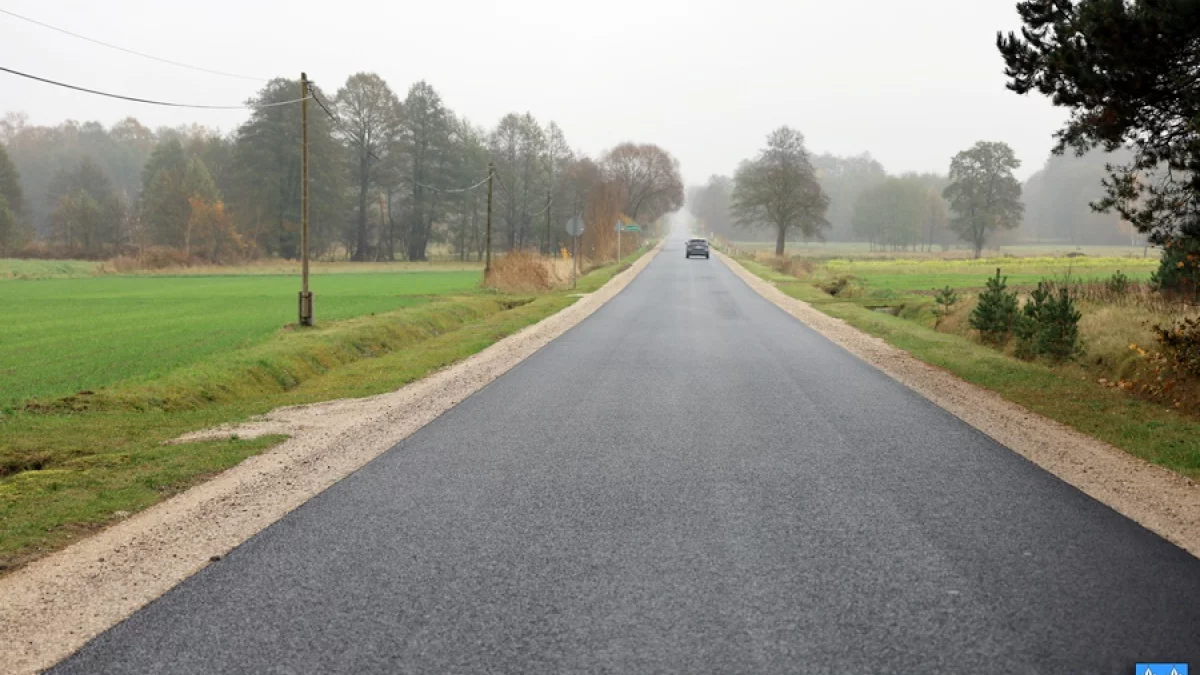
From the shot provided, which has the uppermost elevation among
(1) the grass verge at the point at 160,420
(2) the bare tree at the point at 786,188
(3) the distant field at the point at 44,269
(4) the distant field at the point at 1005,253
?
(2) the bare tree at the point at 786,188

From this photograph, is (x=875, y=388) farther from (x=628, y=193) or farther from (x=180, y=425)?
(x=628, y=193)

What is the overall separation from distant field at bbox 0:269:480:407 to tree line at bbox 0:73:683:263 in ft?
84.9

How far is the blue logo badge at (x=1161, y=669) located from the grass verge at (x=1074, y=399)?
4.85m

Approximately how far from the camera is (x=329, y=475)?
7.55m

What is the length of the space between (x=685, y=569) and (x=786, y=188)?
84306 millimetres

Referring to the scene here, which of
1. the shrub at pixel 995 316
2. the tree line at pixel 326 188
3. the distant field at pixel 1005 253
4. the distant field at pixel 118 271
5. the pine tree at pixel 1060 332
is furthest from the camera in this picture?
the distant field at pixel 1005 253

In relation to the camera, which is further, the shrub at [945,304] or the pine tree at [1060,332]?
the shrub at [945,304]

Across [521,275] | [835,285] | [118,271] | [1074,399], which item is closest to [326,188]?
[118,271]

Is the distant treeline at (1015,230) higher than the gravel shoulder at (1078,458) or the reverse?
higher

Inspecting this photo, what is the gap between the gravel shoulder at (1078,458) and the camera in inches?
247

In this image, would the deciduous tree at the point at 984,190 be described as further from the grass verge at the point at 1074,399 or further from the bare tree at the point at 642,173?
the grass verge at the point at 1074,399

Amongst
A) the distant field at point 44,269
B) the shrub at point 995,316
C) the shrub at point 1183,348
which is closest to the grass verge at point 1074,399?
the shrub at point 995,316

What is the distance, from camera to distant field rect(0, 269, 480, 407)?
1455 centimetres

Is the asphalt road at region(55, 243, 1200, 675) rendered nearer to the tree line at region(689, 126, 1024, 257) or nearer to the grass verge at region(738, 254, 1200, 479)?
the grass verge at region(738, 254, 1200, 479)
